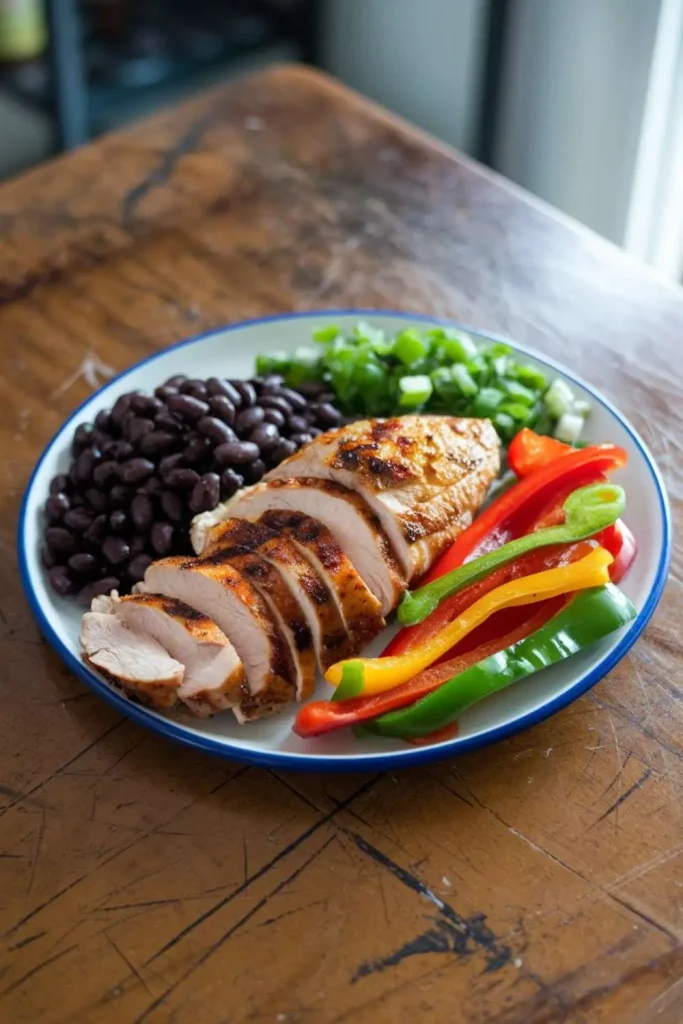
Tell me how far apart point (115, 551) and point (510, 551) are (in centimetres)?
91

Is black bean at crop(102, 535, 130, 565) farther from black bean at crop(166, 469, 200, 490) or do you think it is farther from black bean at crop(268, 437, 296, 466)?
black bean at crop(268, 437, 296, 466)

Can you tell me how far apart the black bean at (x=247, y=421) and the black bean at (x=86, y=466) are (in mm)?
358

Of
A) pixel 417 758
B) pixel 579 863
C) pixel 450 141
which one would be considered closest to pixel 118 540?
pixel 417 758

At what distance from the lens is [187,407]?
2727 millimetres

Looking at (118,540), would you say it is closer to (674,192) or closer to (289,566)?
(289,566)

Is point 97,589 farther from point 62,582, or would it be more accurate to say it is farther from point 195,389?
point 195,389

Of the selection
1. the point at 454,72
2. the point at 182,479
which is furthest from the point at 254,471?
the point at 454,72

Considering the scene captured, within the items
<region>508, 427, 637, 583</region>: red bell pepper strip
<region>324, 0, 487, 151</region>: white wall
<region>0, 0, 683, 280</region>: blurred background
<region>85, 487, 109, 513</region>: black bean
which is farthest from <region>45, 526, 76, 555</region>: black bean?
<region>324, 0, 487, 151</region>: white wall

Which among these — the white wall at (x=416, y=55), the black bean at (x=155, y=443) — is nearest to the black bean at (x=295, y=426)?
the black bean at (x=155, y=443)

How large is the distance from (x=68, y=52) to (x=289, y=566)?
13.0ft

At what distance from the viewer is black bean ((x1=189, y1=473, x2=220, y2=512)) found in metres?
2.60

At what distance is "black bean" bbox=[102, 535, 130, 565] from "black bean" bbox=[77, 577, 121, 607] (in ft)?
0.15

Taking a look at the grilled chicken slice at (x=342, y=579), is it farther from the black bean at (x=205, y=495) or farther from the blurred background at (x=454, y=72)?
the blurred background at (x=454, y=72)

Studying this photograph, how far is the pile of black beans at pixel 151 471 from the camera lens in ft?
8.52
